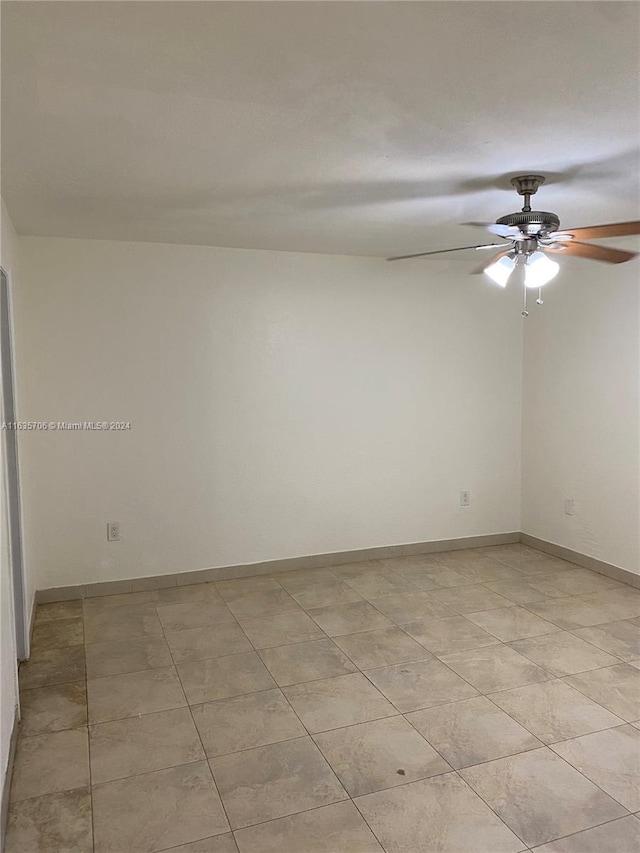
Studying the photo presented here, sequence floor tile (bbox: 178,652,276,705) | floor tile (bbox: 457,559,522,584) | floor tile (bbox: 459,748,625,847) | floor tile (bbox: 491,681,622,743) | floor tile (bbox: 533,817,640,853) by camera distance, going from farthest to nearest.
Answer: floor tile (bbox: 457,559,522,584) → floor tile (bbox: 178,652,276,705) → floor tile (bbox: 491,681,622,743) → floor tile (bbox: 459,748,625,847) → floor tile (bbox: 533,817,640,853)

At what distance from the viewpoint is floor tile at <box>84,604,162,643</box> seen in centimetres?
368

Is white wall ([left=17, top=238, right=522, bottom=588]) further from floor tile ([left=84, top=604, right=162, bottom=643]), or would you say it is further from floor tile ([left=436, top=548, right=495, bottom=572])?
floor tile ([left=84, top=604, right=162, bottom=643])

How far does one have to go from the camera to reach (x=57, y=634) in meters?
3.68

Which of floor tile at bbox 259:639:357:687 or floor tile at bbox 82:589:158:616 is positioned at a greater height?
floor tile at bbox 82:589:158:616

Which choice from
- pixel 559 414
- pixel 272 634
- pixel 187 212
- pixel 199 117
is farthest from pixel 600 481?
pixel 199 117

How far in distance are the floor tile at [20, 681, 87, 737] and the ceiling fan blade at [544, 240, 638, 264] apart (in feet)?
9.84

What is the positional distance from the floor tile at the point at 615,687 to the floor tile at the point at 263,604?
1708 mm

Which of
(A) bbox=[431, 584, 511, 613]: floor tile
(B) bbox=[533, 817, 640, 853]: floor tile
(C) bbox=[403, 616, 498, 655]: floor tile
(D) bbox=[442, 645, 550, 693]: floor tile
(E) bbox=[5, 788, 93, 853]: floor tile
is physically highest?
(A) bbox=[431, 584, 511, 613]: floor tile

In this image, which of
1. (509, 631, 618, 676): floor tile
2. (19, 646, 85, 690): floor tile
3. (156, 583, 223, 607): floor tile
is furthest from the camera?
(156, 583, 223, 607): floor tile

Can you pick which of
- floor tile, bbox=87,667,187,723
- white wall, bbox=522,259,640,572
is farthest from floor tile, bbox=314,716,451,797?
white wall, bbox=522,259,640,572

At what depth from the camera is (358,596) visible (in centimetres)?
427

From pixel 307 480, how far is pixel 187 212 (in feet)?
7.09

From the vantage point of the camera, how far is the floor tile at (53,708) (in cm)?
275

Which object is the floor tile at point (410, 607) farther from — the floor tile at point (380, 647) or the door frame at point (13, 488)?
the door frame at point (13, 488)
